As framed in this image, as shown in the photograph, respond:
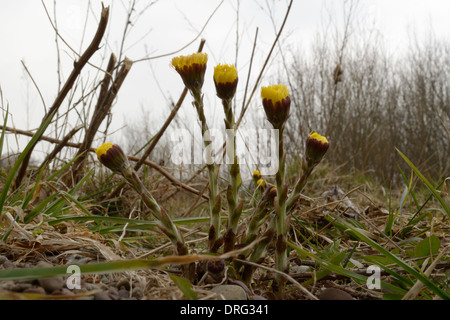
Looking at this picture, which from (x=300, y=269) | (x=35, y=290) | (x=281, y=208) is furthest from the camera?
(x=300, y=269)

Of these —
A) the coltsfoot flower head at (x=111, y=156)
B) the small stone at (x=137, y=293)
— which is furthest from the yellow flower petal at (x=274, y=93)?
the small stone at (x=137, y=293)

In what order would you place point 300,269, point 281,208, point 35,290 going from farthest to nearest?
point 300,269, point 281,208, point 35,290

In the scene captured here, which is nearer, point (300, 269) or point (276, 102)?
point (276, 102)

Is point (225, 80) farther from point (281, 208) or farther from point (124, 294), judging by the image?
point (124, 294)

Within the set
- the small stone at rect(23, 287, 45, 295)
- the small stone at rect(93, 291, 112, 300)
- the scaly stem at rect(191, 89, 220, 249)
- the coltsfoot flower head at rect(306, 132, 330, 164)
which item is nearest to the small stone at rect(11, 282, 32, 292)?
the small stone at rect(23, 287, 45, 295)

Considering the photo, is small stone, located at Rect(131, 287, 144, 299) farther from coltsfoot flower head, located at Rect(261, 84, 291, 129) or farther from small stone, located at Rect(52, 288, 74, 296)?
coltsfoot flower head, located at Rect(261, 84, 291, 129)

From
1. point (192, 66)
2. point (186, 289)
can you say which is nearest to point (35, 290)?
point (186, 289)

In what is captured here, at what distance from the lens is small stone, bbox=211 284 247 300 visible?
71 centimetres

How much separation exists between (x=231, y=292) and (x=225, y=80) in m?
0.42

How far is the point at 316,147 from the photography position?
0.79 metres

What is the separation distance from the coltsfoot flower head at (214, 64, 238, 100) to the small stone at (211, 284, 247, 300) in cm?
38

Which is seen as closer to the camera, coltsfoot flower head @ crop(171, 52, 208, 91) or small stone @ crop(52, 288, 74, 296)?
small stone @ crop(52, 288, 74, 296)

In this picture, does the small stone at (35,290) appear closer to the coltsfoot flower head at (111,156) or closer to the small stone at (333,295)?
the coltsfoot flower head at (111,156)
